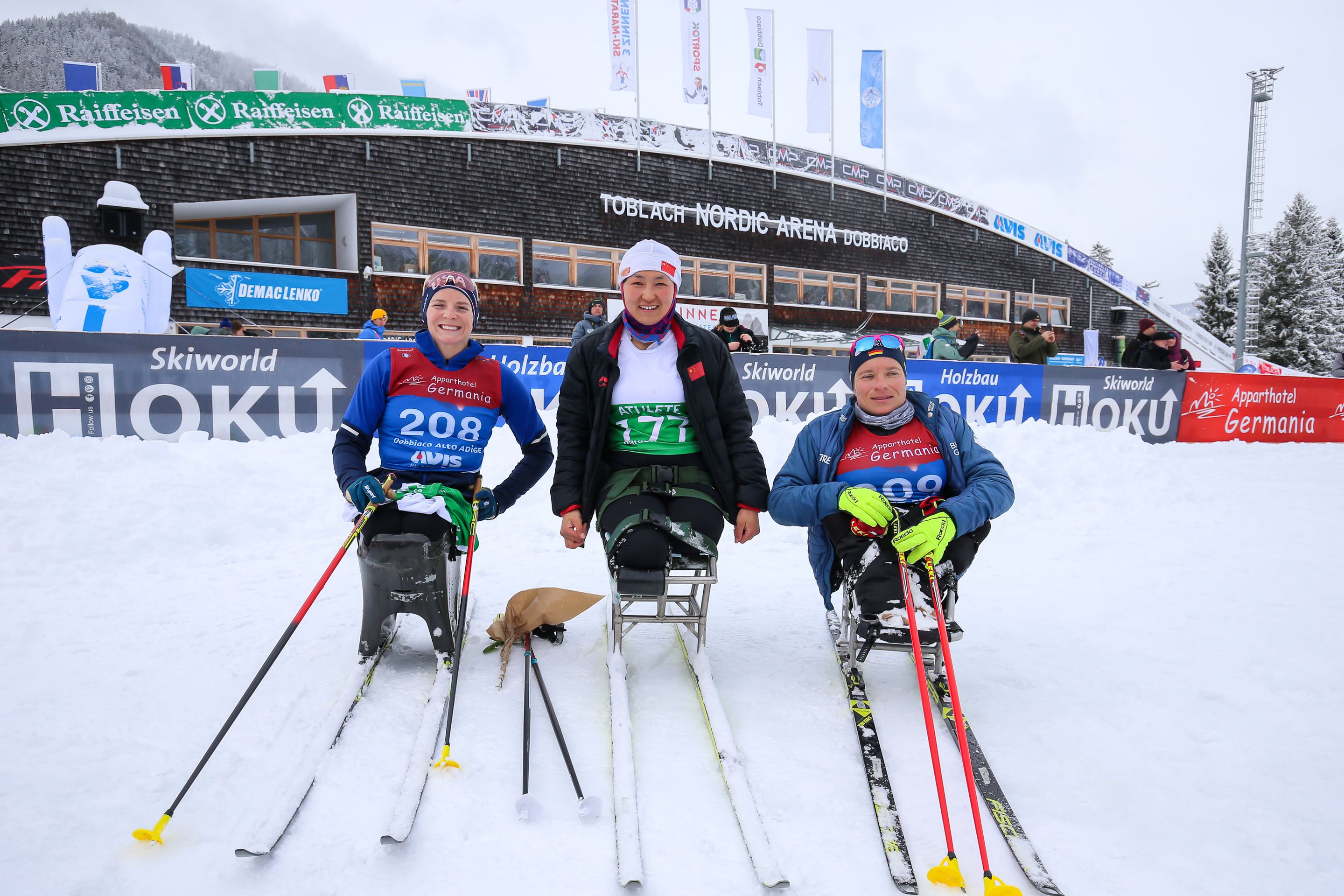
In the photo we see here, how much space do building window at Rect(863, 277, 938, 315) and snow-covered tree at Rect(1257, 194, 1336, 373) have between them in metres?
21.6

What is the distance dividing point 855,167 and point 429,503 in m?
22.8

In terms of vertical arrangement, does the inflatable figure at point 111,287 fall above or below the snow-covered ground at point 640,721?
above

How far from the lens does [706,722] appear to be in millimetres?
2779

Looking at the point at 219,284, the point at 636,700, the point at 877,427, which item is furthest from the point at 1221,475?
the point at 219,284

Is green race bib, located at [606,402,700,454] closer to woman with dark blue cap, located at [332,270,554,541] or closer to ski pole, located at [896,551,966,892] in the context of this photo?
woman with dark blue cap, located at [332,270,554,541]

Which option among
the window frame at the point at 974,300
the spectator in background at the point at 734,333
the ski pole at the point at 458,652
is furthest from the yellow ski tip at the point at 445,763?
the window frame at the point at 974,300

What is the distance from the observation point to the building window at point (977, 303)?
24797mm

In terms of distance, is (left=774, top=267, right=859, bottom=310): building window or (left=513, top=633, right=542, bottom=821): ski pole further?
(left=774, top=267, right=859, bottom=310): building window

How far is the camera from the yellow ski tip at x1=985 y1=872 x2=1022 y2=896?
6.09 ft

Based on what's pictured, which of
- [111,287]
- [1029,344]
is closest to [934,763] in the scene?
[1029,344]

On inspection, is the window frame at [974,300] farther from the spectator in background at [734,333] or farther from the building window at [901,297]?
the spectator in background at [734,333]

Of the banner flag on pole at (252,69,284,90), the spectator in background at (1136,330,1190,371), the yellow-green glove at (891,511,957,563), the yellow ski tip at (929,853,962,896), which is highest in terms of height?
the banner flag on pole at (252,69,284,90)

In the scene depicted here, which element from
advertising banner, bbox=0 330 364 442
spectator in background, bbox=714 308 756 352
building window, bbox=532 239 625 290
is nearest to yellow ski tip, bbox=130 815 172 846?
advertising banner, bbox=0 330 364 442

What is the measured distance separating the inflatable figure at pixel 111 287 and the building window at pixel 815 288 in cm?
1500
